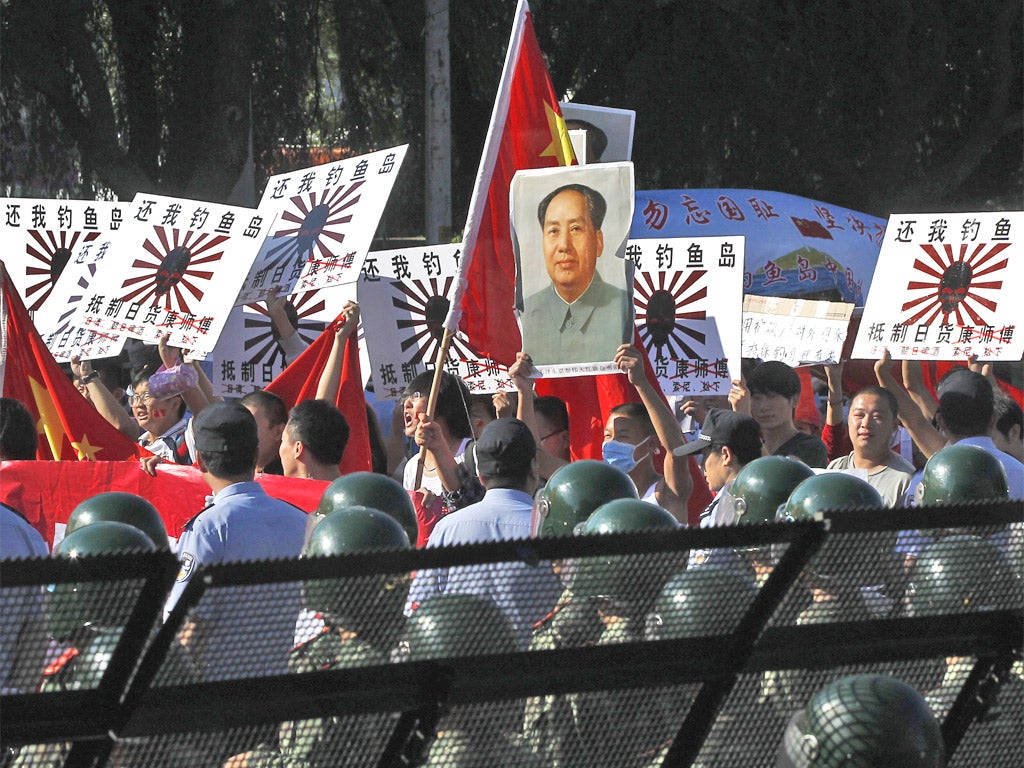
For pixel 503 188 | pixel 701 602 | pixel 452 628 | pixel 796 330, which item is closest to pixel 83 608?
pixel 452 628

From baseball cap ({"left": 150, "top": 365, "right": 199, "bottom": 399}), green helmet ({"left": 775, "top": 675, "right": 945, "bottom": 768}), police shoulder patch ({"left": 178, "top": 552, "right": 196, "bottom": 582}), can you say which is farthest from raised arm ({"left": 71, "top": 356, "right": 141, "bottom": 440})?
green helmet ({"left": 775, "top": 675, "right": 945, "bottom": 768})

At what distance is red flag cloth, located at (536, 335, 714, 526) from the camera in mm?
6594

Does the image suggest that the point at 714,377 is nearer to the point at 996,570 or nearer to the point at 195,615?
the point at 996,570

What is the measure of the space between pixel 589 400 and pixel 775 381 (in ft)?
2.91

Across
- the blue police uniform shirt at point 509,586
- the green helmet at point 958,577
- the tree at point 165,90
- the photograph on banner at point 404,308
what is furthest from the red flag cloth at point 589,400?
the tree at point 165,90

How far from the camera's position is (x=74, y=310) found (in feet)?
24.1

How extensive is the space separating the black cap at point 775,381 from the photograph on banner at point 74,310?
9.25ft

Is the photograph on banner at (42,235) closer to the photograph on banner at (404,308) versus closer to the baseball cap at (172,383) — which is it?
the photograph on banner at (404,308)

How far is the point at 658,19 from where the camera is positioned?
18109 millimetres

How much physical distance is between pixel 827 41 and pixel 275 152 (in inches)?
263

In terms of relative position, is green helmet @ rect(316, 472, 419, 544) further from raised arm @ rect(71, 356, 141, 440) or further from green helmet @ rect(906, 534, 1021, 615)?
raised arm @ rect(71, 356, 141, 440)

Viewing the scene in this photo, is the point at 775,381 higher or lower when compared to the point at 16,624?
lower

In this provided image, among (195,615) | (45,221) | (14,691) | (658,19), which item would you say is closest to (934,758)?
(195,615)

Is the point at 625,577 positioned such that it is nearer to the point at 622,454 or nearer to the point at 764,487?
the point at 764,487
